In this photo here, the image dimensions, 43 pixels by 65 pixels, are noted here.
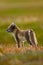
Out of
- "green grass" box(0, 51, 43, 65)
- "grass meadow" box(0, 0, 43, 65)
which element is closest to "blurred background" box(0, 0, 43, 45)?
"grass meadow" box(0, 0, 43, 65)

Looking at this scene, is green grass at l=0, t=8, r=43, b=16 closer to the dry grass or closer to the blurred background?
the blurred background

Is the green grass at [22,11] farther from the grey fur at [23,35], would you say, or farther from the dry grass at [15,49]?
the dry grass at [15,49]

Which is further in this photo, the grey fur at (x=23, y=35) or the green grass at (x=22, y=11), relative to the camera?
the green grass at (x=22, y=11)

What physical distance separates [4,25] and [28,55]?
30 centimetres

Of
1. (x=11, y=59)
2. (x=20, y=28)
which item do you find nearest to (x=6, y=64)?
(x=11, y=59)

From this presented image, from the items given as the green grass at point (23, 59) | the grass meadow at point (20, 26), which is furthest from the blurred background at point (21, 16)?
the green grass at point (23, 59)

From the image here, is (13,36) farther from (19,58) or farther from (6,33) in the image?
(19,58)

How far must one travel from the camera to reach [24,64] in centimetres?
159

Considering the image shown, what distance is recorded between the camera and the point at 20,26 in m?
1.72

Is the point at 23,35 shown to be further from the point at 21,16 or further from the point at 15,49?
the point at 21,16

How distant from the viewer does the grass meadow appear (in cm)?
161

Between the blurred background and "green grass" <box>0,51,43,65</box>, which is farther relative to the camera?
the blurred background

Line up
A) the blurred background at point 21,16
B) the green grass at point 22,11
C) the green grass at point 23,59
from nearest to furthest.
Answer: the green grass at point 23,59
the blurred background at point 21,16
the green grass at point 22,11

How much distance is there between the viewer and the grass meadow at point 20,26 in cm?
161
